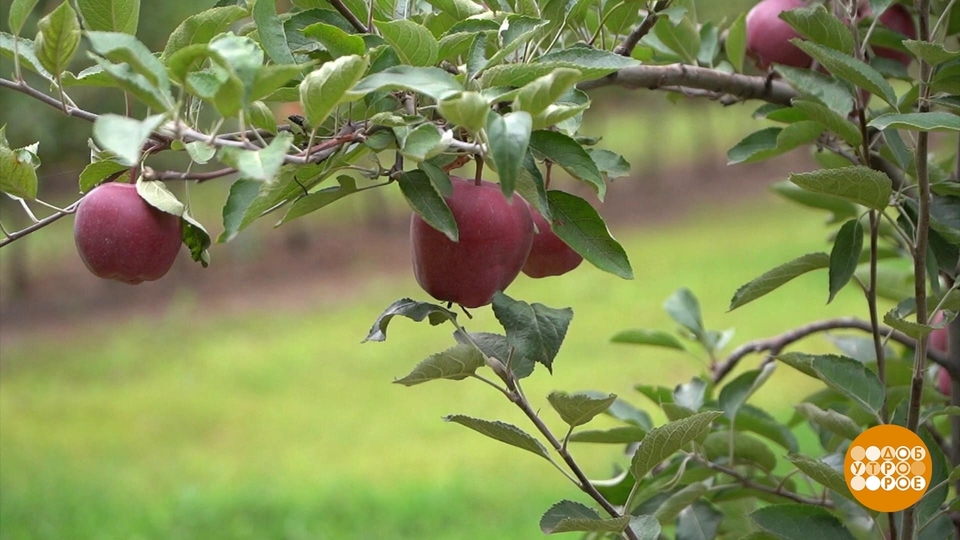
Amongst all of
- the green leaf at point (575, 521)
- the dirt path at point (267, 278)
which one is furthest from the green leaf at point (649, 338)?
the dirt path at point (267, 278)

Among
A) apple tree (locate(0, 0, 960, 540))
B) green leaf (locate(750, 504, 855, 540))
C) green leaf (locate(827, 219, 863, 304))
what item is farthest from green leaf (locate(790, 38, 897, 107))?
green leaf (locate(750, 504, 855, 540))

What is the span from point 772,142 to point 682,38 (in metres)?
0.16

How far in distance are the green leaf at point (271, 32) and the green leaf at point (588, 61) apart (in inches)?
5.1

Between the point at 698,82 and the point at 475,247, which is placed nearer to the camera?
the point at 475,247

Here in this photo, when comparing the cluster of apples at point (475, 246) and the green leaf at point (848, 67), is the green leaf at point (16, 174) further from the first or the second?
the green leaf at point (848, 67)

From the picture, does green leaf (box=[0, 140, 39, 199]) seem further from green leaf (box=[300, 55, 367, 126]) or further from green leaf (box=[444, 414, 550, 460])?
green leaf (box=[444, 414, 550, 460])

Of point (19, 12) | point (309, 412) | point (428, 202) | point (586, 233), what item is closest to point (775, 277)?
point (586, 233)

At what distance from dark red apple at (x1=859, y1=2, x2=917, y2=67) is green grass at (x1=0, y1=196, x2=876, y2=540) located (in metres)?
2.16

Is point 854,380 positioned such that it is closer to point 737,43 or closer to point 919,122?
point 919,122

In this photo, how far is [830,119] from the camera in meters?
0.79

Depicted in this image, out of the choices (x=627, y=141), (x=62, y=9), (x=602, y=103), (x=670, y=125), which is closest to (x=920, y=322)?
(x=62, y=9)

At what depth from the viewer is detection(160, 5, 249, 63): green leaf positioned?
66 centimetres

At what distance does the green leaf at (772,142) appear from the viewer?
2.83 feet

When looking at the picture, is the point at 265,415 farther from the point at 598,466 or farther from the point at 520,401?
the point at 520,401
